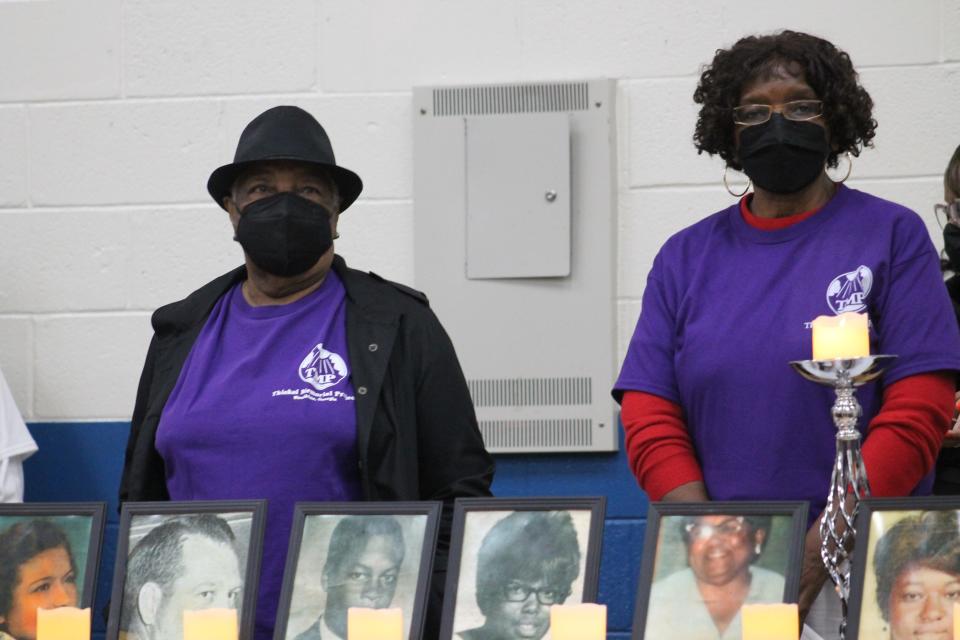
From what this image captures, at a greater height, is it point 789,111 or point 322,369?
point 789,111

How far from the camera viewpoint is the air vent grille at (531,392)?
333 centimetres

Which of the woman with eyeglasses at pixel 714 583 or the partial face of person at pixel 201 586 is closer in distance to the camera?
the woman with eyeglasses at pixel 714 583

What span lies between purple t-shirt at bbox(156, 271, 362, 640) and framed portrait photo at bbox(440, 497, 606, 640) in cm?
47

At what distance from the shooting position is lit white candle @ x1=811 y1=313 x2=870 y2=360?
1.56 metres

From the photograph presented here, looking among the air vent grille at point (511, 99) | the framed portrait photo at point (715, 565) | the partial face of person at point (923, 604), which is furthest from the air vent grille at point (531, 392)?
the partial face of person at point (923, 604)

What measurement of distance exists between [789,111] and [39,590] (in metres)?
1.12

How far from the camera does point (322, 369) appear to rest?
213cm

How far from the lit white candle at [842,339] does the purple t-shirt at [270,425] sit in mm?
758

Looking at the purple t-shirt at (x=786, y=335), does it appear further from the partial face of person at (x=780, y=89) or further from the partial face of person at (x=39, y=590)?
the partial face of person at (x=39, y=590)

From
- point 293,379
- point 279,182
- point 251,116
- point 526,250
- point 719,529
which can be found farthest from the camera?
point 251,116

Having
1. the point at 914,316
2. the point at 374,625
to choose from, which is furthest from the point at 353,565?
the point at 914,316

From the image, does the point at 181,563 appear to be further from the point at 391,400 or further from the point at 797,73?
the point at 797,73

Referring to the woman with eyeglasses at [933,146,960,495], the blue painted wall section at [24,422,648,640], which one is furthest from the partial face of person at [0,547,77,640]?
the blue painted wall section at [24,422,648,640]

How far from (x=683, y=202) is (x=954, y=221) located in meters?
0.98
